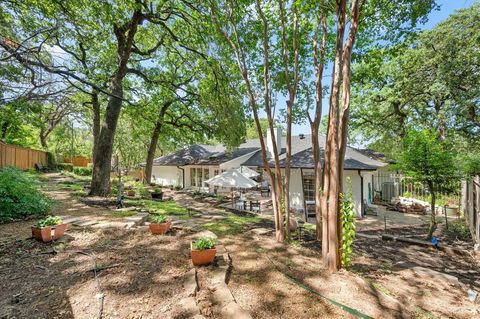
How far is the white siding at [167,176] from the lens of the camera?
22672 mm

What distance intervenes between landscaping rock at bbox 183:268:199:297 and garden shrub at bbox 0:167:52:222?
564 cm

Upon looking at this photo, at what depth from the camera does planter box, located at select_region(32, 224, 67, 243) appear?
15.5ft

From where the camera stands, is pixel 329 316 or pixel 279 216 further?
pixel 279 216

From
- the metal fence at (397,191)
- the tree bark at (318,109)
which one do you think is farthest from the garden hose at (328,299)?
the metal fence at (397,191)

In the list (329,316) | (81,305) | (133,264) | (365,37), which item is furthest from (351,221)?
(365,37)

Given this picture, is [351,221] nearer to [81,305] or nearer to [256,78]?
[81,305]

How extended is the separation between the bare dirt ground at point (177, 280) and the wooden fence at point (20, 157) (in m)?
14.6

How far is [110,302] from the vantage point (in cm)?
308

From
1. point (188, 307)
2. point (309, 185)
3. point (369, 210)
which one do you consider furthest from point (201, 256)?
point (369, 210)

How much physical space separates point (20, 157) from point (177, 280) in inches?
903

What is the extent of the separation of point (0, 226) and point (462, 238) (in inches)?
543

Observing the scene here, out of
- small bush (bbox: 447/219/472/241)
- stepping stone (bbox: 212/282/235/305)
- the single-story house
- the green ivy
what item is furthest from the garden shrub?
small bush (bbox: 447/219/472/241)

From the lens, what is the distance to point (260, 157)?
15.9 meters

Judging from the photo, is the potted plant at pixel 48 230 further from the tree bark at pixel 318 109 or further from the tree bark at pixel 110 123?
the tree bark at pixel 318 109
